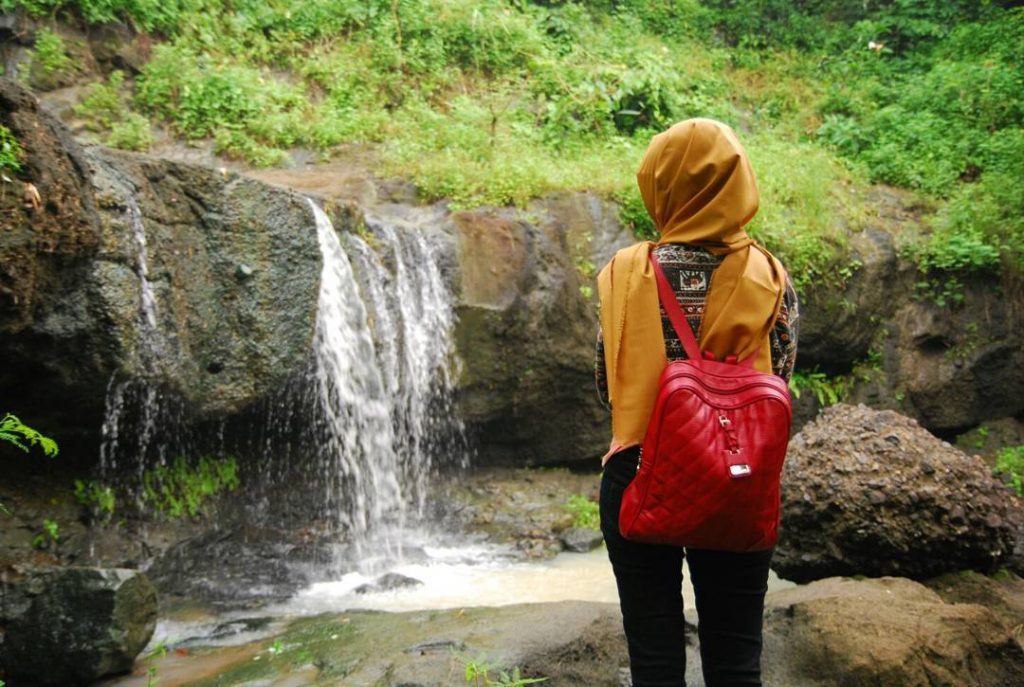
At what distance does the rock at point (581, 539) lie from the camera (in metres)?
7.43

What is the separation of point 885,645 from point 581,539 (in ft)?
13.6

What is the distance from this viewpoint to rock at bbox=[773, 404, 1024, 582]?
16.0 ft

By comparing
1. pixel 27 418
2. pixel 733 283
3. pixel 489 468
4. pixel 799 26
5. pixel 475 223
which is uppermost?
pixel 799 26

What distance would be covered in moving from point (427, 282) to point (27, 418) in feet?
11.8

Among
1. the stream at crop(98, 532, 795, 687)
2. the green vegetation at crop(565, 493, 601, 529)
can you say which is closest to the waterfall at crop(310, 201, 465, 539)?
the stream at crop(98, 532, 795, 687)

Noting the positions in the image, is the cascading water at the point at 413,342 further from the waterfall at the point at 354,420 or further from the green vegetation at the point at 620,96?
the green vegetation at the point at 620,96

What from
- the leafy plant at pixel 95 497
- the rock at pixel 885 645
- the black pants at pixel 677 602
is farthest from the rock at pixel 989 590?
the leafy plant at pixel 95 497

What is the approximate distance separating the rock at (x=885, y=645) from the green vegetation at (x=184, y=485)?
186 inches

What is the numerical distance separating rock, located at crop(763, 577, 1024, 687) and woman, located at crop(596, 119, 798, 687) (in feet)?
4.43

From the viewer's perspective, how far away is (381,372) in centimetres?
775

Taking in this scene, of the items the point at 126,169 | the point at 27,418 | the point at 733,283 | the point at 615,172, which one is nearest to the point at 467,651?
the point at 733,283

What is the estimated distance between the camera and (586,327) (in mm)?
8844

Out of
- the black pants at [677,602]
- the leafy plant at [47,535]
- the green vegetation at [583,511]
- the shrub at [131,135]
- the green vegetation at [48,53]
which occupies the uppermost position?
the green vegetation at [48,53]

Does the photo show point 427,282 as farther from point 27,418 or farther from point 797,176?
point 797,176
